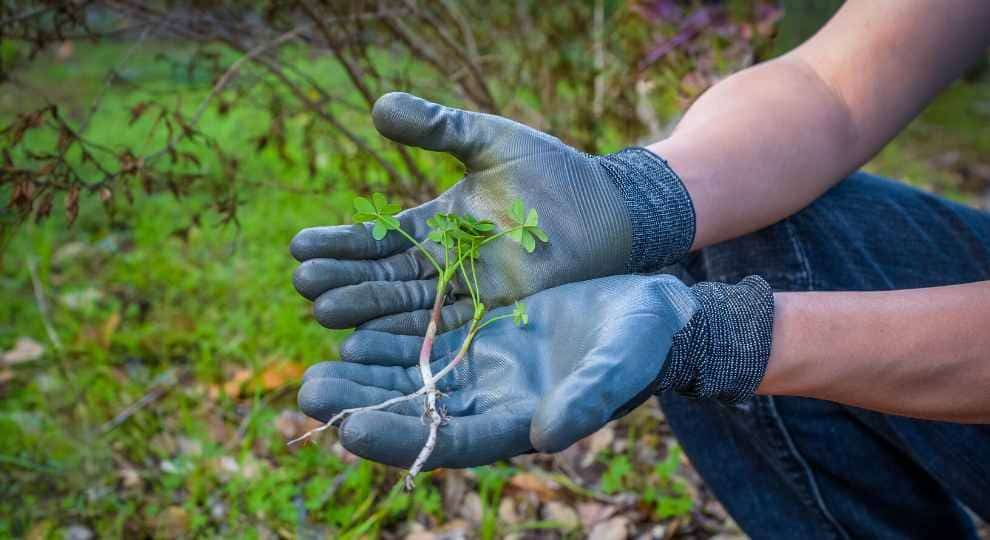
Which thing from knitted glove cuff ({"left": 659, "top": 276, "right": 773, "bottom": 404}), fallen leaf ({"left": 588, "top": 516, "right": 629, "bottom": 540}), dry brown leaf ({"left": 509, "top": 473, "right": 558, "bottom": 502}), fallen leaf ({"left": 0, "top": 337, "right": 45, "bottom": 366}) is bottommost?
fallen leaf ({"left": 588, "top": 516, "right": 629, "bottom": 540})

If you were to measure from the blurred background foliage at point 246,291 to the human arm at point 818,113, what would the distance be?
0.91 meters

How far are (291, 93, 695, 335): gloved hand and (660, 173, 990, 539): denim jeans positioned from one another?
13.9 inches

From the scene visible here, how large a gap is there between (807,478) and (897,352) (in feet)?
1.67

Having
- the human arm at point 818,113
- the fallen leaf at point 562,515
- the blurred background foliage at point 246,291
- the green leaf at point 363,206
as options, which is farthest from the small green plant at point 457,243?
the fallen leaf at point 562,515

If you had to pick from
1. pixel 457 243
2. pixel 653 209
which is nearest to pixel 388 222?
pixel 457 243

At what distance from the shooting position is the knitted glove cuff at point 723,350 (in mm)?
1353

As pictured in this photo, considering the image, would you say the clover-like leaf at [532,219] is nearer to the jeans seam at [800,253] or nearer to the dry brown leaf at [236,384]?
the jeans seam at [800,253]

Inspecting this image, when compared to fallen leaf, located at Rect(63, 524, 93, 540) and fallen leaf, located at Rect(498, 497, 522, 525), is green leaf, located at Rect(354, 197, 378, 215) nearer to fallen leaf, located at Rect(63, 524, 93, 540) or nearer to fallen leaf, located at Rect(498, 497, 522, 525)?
fallen leaf, located at Rect(498, 497, 522, 525)

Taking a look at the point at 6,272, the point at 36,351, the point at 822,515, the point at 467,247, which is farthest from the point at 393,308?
the point at 6,272

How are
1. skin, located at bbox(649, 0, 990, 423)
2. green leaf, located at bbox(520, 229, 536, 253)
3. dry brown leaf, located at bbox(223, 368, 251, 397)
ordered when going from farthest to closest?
dry brown leaf, located at bbox(223, 368, 251, 397), skin, located at bbox(649, 0, 990, 423), green leaf, located at bbox(520, 229, 536, 253)

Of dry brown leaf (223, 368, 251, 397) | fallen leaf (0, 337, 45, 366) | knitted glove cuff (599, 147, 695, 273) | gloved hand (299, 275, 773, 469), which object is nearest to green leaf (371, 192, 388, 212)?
gloved hand (299, 275, 773, 469)

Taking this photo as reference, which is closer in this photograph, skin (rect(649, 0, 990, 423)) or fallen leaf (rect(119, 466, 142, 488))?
skin (rect(649, 0, 990, 423))

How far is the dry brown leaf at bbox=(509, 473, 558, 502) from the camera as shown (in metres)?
2.33

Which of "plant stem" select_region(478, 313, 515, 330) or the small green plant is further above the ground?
the small green plant
